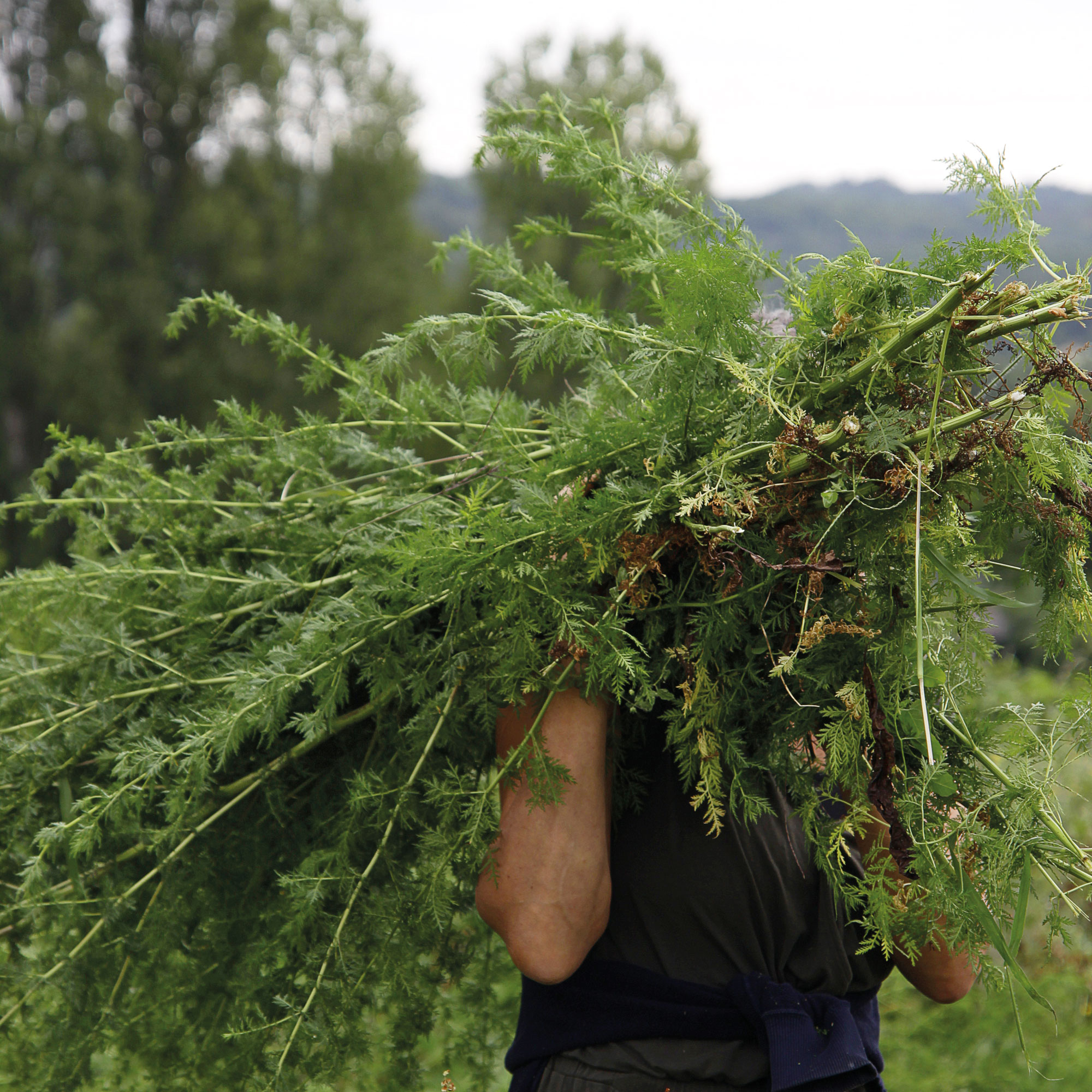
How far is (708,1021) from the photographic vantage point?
1191 mm

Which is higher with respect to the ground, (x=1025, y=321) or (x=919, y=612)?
(x=1025, y=321)

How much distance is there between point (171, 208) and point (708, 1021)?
9939 mm

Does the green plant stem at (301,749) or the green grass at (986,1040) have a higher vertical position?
the green plant stem at (301,749)

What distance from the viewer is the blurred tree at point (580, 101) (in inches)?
352

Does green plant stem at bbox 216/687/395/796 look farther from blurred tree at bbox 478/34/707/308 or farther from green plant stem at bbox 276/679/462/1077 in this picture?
blurred tree at bbox 478/34/707/308

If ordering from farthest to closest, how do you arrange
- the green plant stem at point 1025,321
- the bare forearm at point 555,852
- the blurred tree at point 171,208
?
the blurred tree at point 171,208, the bare forearm at point 555,852, the green plant stem at point 1025,321

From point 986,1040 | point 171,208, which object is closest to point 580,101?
point 171,208

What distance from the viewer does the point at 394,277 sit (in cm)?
951

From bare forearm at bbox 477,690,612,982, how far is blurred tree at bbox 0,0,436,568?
7.90 metres

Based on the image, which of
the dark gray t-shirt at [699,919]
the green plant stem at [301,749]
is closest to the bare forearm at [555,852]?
the dark gray t-shirt at [699,919]

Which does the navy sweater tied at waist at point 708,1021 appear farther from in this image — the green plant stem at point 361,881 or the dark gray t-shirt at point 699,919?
the green plant stem at point 361,881

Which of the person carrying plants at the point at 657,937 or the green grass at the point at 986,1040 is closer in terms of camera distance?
the person carrying plants at the point at 657,937

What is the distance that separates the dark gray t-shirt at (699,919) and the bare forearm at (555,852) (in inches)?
4.6

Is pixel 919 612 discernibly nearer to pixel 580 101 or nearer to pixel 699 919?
pixel 699 919
